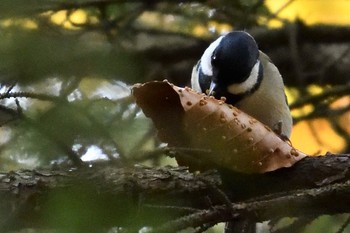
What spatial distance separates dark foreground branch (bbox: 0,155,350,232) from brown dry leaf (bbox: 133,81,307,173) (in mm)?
34

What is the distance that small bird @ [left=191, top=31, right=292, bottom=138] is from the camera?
2150mm

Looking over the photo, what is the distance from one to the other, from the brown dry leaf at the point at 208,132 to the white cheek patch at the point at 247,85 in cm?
57

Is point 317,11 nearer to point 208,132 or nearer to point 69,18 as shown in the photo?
point 69,18

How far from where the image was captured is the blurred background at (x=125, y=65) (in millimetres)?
1244

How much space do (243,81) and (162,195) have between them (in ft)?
2.40

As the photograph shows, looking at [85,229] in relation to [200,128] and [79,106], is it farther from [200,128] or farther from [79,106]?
[200,128]

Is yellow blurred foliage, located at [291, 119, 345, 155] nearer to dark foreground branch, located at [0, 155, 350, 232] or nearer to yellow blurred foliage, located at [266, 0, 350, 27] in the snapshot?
yellow blurred foliage, located at [266, 0, 350, 27]

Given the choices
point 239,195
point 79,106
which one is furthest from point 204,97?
point 79,106

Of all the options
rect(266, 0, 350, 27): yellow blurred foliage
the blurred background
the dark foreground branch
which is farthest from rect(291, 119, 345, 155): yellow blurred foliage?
the dark foreground branch

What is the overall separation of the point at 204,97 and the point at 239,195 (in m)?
0.22

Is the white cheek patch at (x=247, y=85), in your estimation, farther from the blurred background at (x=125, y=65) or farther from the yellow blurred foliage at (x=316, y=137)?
the yellow blurred foliage at (x=316, y=137)

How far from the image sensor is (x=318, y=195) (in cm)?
136

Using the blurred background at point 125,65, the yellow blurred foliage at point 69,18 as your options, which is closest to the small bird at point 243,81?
the blurred background at point 125,65

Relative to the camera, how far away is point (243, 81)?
7.22 feet
